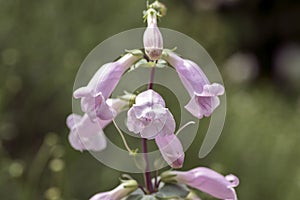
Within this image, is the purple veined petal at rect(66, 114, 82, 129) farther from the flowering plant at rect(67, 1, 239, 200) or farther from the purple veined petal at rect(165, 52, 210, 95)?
the purple veined petal at rect(165, 52, 210, 95)

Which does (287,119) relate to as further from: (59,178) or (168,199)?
(168,199)

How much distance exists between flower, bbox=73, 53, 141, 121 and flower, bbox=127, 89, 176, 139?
0.13 feet

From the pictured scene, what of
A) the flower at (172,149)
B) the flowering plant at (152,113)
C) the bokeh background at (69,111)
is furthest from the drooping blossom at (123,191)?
the bokeh background at (69,111)

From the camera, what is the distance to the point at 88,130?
3.05 ft

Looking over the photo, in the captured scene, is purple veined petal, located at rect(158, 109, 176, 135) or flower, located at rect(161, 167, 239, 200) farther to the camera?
flower, located at rect(161, 167, 239, 200)

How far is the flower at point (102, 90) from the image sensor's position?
804mm

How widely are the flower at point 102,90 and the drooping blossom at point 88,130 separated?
0.05m

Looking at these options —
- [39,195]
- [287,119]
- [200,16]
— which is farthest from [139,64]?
[200,16]

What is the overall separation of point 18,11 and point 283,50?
2.27m

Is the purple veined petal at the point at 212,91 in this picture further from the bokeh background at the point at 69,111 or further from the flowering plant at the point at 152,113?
the bokeh background at the point at 69,111

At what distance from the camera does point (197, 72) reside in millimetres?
860

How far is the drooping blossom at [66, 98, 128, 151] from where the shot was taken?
898mm

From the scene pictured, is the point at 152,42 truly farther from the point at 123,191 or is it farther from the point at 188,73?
the point at 123,191

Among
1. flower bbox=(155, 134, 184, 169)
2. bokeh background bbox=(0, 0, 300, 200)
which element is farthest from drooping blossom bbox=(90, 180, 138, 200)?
bokeh background bbox=(0, 0, 300, 200)
